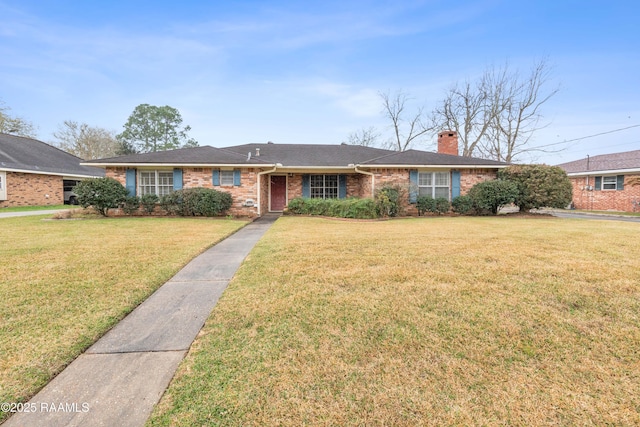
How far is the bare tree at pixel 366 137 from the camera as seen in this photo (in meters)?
30.9

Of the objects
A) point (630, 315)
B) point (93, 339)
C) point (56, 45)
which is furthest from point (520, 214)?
point (56, 45)

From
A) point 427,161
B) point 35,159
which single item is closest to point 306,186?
point 427,161

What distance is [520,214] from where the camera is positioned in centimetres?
1345

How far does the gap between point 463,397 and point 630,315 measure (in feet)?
8.23

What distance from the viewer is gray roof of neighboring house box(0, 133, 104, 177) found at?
18.0 meters

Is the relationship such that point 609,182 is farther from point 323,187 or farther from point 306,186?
point 306,186

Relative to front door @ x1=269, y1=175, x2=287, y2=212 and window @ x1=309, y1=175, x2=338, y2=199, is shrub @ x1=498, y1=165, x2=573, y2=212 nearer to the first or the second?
window @ x1=309, y1=175, x2=338, y2=199

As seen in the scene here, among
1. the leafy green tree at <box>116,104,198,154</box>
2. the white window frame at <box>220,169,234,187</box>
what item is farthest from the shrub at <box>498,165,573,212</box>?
the leafy green tree at <box>116,104,198,154</box>

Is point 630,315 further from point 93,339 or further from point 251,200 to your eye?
point 251,200

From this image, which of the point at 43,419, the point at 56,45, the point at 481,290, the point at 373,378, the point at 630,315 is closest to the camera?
the point at 43,419

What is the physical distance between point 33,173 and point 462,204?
86.1ft

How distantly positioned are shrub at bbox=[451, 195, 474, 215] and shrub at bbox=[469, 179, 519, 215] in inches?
9.3

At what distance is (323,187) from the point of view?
15.8 m

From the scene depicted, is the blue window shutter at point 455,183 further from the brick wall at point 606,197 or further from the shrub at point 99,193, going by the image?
the shrub at point 99,193
